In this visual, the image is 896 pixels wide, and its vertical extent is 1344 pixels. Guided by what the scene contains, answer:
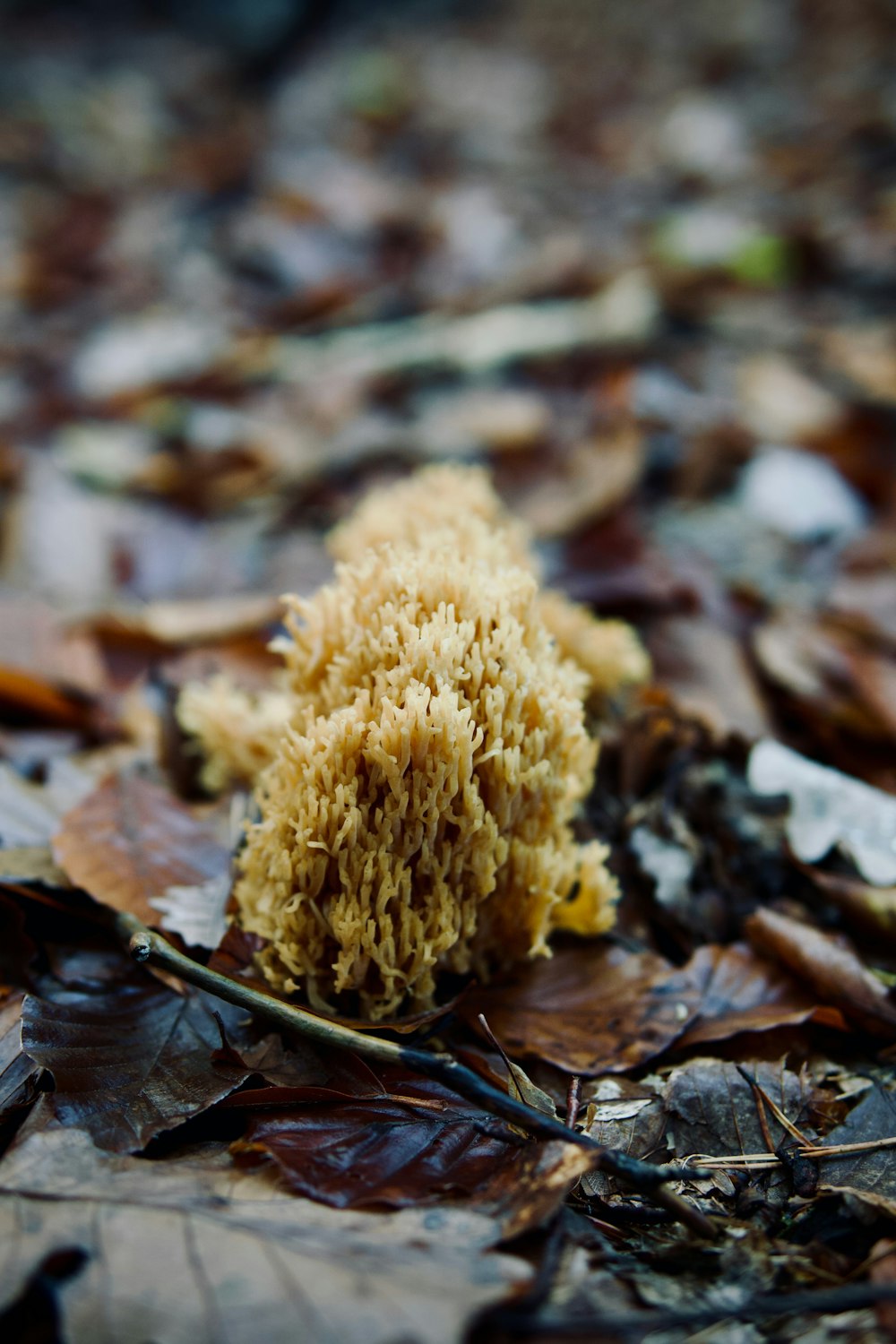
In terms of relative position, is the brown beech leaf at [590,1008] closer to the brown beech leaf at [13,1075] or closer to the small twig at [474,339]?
the brown beech leaf at [13,1075]

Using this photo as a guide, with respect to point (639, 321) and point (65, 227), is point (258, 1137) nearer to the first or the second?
point (639, 321)

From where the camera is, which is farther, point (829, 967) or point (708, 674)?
point (708, 674)

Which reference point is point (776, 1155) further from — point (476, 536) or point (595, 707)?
point (476, 536)

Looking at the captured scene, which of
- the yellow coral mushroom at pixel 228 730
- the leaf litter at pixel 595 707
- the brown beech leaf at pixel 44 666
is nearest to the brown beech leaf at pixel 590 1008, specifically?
the leaf litter at pixel 595 707

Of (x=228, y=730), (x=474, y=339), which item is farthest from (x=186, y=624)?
(x=474, y=339)

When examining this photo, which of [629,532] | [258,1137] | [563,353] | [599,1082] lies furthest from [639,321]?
[258,1137]

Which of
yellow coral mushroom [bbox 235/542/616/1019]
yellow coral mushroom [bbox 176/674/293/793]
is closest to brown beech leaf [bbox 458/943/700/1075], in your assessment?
yellow coral mushroom [bbox 235/542/616/1019]
